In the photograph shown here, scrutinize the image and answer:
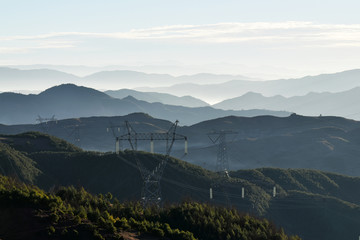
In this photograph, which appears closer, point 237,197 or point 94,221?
point 94,221

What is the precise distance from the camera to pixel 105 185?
7426 inches

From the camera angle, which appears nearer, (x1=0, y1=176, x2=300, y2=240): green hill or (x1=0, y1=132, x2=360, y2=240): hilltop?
(x1=0, y1=176, x2=300, y2=240): green hill

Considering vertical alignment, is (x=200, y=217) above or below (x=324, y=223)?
above

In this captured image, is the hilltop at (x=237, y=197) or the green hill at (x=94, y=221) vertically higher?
the green hill at (x=94, y=221)

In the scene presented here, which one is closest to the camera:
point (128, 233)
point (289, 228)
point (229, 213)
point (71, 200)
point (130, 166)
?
point (128, 233)

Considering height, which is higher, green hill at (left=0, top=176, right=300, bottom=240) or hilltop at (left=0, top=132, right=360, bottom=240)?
green hill at (left=0, top=176, right=300, bottom=240)

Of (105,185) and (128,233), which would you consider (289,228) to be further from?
(128,233)

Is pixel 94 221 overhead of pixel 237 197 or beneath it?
overhead

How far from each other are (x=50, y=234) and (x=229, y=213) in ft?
146

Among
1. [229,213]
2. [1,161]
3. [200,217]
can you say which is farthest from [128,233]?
[1,161]

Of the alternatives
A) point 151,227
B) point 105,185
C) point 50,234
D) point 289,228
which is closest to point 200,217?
point 151,227

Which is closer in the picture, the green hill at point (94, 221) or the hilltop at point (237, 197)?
the green hill at point (94, 221)

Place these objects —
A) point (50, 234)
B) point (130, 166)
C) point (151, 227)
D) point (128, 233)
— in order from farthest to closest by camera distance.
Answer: point (130, 166), point (151, 227), point (128, 233), point (50, 234)

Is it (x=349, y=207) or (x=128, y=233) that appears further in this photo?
(x=349, y=207)
